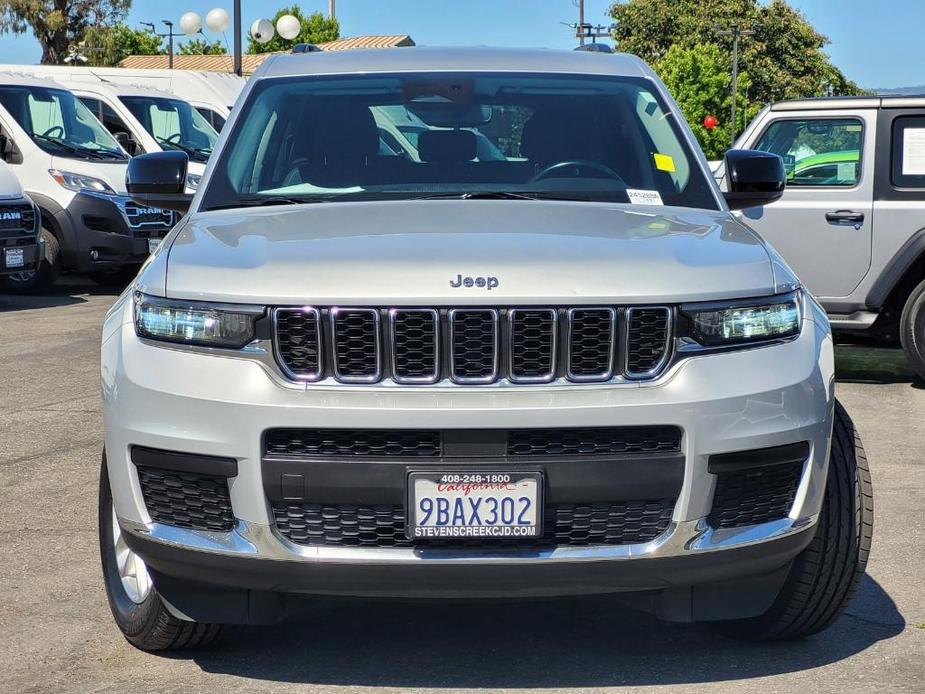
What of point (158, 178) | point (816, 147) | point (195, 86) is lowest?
point (195, 86)

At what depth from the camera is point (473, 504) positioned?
3639 mm

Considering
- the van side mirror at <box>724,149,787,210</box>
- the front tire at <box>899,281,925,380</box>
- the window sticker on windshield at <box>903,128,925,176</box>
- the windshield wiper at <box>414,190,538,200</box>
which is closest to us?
the windshield wiper at <box>414,190,538,200</box>

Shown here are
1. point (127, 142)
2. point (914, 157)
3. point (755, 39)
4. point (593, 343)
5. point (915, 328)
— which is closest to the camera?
point (593, 343)

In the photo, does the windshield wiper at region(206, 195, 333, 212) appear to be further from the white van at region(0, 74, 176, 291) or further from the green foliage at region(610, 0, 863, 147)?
the green foliage at region(610, 0, 863, 147)

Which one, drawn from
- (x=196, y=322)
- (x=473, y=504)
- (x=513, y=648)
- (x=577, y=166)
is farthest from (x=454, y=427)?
(x=577, y=166)

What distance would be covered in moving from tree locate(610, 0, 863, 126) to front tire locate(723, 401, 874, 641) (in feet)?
252

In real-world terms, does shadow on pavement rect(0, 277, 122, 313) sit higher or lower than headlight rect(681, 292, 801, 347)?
lower

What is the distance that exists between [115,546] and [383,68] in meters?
1.97

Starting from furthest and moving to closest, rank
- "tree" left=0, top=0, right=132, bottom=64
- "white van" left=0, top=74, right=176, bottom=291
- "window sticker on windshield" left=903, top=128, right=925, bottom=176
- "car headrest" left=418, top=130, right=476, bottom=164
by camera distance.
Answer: "tree" left=0, top=0, right=132, bottom=64, "white van" left=0, top=74, right=176, bottom=291, "window sticker on windshield" left=903, top=128, right=925, bottom=176, "car headrest" left=418, top=130, right=476, bottom=164

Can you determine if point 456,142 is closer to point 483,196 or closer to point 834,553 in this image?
point 483,196

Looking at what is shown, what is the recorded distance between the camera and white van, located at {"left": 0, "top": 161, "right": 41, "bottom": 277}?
14148mm

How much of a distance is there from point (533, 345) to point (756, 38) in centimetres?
7986

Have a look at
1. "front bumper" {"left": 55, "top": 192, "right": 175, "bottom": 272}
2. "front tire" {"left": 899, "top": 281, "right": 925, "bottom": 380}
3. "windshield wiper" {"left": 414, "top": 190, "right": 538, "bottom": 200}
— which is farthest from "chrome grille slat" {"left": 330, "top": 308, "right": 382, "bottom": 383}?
"front bumper" {"left": 55, "top": 192, "right": 175, "bottom": 272}

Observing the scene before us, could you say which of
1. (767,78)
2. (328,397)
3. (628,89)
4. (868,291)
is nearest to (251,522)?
(328,397)
